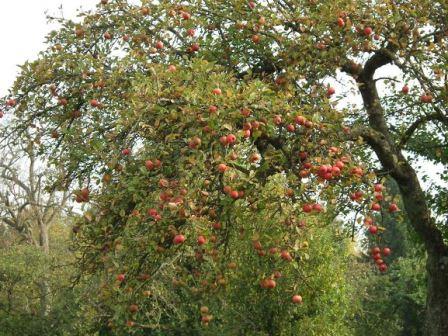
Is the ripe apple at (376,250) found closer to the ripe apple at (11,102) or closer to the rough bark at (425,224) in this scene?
the rough bark at (425,224)

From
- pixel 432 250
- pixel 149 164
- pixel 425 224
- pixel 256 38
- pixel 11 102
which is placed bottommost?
pixel 149 164

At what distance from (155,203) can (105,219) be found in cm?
75

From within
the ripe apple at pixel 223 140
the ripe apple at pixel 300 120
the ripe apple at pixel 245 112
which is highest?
the ripe apple at pixel 300 120

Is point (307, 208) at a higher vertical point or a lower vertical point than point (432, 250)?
lower

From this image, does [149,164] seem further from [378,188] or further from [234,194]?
[378,188]

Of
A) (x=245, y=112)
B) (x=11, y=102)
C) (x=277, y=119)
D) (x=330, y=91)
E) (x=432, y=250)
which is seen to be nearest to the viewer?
(x=245, y=112)

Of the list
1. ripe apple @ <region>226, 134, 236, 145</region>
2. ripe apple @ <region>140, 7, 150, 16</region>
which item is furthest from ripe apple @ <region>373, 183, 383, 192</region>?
ripe apple @ <region>140, 7, 150, 16</region>

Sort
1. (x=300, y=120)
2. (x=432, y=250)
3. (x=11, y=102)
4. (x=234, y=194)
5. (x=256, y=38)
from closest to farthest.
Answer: (x=234, y=194) < (x=300, y=120) < (x=256, y=38) < (x=11, y=102) < (x=432, y=250)

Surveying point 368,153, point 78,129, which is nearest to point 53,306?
point 368,153

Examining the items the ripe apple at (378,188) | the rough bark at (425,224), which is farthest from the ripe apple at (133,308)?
the rough bark at (425,224)

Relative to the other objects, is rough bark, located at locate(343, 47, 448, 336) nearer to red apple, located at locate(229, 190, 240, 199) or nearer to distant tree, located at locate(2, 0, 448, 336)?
distant tree, located at locate(2, 0, 448, 336)

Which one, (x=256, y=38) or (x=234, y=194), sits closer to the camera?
(x=234, y=194)

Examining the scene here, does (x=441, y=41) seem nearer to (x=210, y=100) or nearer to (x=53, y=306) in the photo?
(x=210, y=100)

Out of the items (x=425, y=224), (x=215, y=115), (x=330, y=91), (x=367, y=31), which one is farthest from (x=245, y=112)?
(x=425, y=224)
